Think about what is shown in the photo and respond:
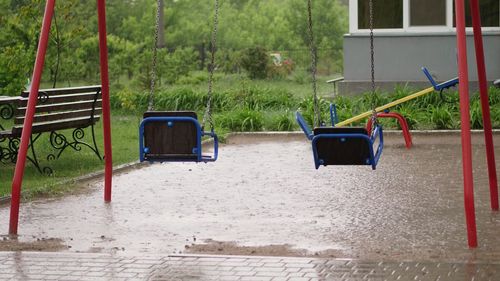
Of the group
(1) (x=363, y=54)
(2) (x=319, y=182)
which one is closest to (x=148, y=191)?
(2) (x=319, y=182)

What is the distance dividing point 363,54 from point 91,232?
16404 millimetres

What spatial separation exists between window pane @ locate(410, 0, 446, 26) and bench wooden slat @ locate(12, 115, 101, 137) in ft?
40.0

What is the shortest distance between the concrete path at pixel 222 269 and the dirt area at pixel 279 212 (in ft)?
1.34

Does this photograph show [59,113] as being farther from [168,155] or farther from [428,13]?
[428,13]

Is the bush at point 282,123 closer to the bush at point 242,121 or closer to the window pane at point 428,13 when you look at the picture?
the bush at point 242,121

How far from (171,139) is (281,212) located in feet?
4.43

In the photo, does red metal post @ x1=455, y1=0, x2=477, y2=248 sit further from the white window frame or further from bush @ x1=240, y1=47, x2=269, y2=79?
bush @ x1=240, y1=47, x2=269, y2=79

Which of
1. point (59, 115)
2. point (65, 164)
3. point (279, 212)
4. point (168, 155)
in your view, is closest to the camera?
point (168, 155)

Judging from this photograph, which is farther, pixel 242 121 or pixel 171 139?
pixel 242 121

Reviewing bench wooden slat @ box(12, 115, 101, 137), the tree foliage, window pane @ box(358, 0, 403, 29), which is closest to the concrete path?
bench wooden slat @ box(12, 115, 101, 137)

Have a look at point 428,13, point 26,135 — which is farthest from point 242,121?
point 26,135

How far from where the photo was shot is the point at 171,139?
1154 cm

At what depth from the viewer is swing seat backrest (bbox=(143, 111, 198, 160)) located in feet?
37.7

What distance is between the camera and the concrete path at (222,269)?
8.50 meters
